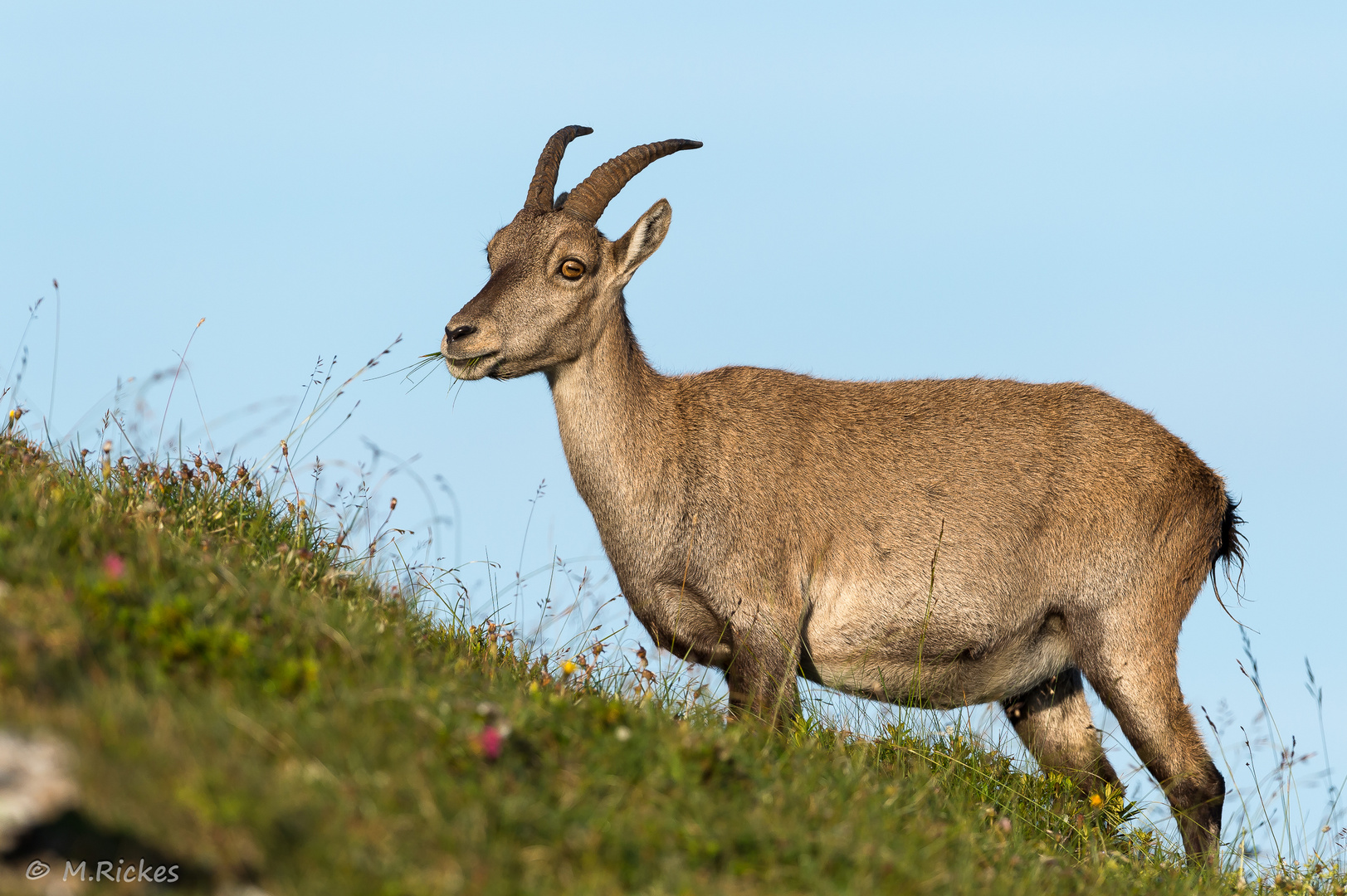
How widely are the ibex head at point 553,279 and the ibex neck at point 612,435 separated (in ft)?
0.54

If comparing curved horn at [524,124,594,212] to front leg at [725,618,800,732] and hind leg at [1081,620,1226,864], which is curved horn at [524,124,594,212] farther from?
hind leg at [1081,620,1226,864]

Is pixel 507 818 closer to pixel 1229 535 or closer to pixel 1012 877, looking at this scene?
pixel 1012 877

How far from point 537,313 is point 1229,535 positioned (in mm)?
4876

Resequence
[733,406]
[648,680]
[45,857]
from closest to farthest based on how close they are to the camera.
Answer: [45,857] < [648,680] < [733,406]

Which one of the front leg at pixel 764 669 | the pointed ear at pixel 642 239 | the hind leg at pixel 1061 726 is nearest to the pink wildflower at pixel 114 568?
the front leg at pixel 764 669

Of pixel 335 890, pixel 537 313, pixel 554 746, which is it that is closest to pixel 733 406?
pixel 537 313

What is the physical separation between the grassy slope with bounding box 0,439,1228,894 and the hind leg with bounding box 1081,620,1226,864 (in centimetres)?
216

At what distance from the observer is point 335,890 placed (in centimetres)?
288

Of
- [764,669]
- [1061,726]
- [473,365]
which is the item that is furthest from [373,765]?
[1061,726]

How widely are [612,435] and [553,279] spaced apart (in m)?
1.05

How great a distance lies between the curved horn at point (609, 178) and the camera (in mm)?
7941

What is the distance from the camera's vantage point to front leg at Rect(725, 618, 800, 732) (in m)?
6.96

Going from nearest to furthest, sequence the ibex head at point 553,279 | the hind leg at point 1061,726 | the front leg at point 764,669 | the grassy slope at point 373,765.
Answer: the grassy slope at point 373,765 → the front leg at point 764,669 → the ibex head at point 553,279 → the hind leg at point 1061,726

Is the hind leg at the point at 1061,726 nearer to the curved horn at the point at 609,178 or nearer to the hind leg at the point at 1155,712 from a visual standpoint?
the hind leg at the point at 1155,712
